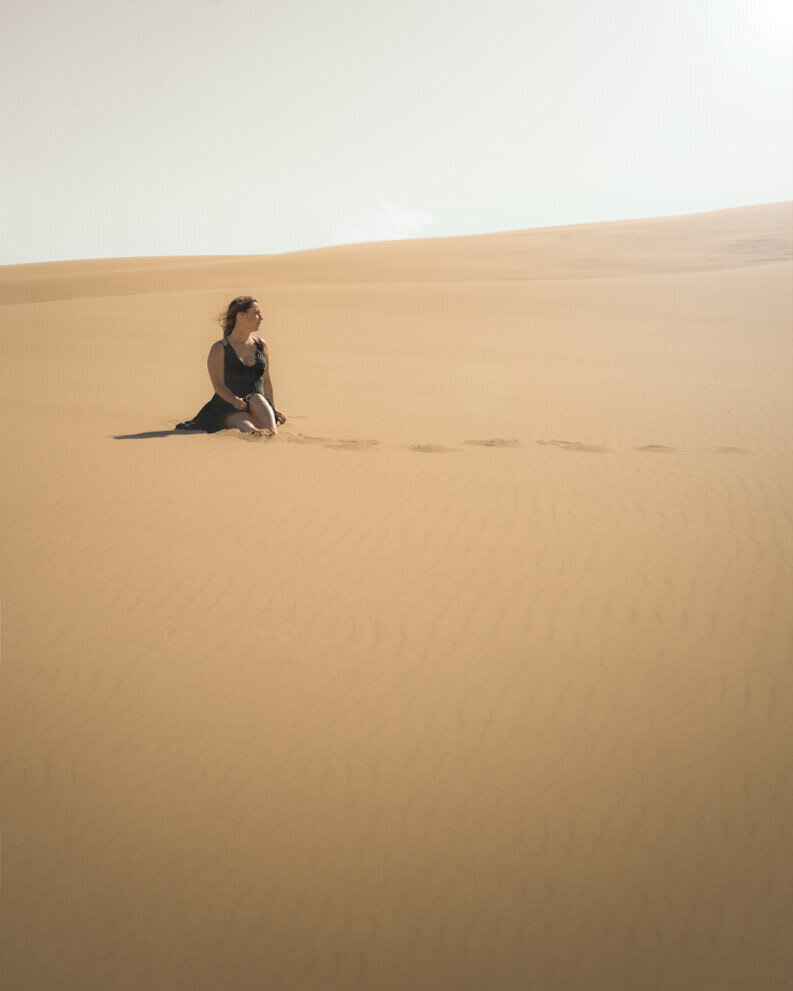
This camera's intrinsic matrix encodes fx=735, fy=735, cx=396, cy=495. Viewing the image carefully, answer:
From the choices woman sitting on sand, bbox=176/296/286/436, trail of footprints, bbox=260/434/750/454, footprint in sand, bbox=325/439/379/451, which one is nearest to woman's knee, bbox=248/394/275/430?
woman sitting on sand, bbox=176/296/286/436

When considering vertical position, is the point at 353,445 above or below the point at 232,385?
below

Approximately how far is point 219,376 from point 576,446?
3633 millimetres

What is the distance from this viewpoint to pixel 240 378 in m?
6.96

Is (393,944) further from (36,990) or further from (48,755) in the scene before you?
(48,755)

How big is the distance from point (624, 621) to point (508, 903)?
193 cm

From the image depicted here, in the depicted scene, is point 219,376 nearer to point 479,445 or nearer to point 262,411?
point 262,411

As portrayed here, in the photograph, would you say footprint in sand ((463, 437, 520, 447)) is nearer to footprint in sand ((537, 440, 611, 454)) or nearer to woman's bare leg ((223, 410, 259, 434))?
footprint in sand ((537, 440, 611, 454))

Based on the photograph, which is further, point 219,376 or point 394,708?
point 219,376

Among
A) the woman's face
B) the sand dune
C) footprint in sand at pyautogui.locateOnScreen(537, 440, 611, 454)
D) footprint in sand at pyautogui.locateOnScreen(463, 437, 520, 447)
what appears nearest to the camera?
the sand dune

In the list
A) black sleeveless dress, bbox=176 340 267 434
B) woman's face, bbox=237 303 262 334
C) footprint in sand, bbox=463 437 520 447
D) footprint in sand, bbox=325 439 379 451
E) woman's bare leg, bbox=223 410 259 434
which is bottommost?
footprint in sand, bbox=463 437 520 447

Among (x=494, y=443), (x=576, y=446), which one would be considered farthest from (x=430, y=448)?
(x=576, y=446)

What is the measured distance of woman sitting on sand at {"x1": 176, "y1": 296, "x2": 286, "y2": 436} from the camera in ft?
22.3

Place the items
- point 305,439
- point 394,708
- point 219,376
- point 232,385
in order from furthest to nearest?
point 305,439, point 232,385, point 219,376, point 394,708

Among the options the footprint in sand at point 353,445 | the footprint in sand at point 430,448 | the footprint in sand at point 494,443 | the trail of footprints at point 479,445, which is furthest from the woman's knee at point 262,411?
the footprint in sand at point 494,443
